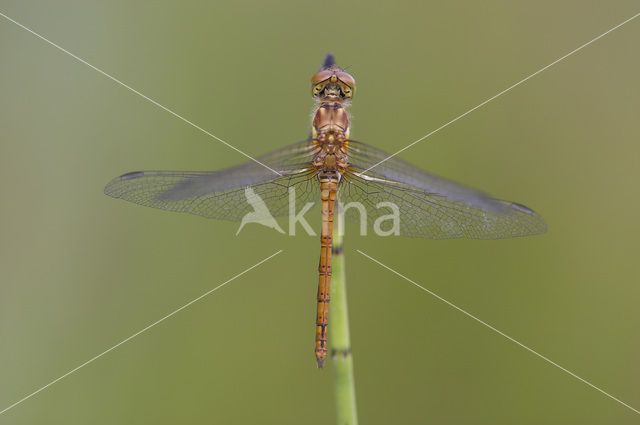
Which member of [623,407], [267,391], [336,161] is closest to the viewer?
[336,161]

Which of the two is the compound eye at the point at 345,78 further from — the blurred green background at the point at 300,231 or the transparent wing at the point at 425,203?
the blurred green background at the point at 300,231

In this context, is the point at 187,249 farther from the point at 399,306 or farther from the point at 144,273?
the point at 399,306

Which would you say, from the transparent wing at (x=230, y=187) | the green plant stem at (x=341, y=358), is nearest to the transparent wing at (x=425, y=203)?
the transparent wing at (x=230, y=187)

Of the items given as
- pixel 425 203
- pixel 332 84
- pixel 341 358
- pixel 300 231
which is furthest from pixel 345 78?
pixel 341 358

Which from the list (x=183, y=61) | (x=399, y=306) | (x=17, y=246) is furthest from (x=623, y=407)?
(x=17, y=246)

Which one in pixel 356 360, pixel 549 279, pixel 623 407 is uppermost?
pixel 549 279

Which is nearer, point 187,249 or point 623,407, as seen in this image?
point 623,407

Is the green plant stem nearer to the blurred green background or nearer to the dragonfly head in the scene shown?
the dragonfly head

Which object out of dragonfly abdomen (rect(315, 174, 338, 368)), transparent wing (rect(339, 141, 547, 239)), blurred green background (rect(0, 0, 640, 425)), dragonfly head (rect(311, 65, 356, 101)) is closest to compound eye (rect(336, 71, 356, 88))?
dragonfly head (rect(311, 65, 356, 101))
